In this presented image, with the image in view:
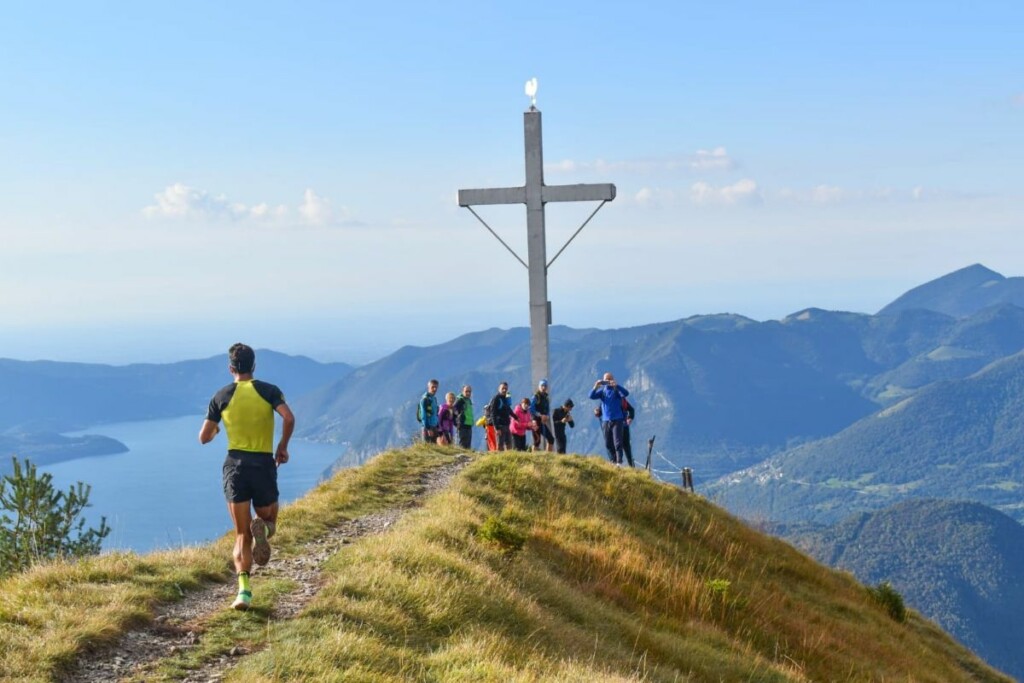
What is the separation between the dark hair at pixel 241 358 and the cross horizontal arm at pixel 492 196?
554 inches

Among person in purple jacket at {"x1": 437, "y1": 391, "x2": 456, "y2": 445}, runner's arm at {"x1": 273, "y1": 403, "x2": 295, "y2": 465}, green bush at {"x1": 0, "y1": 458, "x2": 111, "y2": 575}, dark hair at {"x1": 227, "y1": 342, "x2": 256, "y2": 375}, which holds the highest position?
dark hair at {"x1": 227, "y1": 342, "x2": 256, "y2": 375}

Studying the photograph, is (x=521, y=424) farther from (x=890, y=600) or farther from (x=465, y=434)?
(x=890, y=600)

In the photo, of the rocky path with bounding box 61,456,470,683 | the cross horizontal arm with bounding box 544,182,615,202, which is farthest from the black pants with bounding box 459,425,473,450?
the rocky path with bounding box 61,456,470,683

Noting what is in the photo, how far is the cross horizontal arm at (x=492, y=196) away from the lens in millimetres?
22422

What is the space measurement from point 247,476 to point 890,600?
16.6 m

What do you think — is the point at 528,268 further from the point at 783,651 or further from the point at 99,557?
the point at 99,557

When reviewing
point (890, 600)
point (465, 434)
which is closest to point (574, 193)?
point (465, 434)

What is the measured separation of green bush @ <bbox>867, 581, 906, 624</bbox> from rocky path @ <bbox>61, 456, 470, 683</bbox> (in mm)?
12880

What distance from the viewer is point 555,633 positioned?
9.17 metres

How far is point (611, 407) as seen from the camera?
71.9 ft

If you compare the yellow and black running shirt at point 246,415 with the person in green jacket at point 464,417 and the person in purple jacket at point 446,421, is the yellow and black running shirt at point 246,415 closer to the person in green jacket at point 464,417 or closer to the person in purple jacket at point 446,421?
the person in purple jacket at point 446,421

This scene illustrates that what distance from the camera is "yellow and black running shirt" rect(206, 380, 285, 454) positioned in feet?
28.4

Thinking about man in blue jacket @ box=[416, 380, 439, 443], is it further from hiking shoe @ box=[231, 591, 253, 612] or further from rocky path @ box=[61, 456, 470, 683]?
hiking shoe @ box=[231, 591, 253, 612]

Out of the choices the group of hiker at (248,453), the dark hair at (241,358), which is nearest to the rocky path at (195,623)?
the group of hiker at (248,453)
